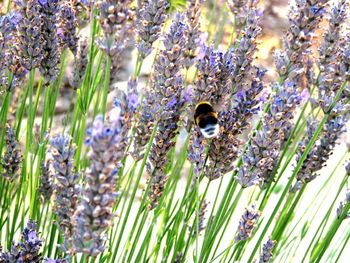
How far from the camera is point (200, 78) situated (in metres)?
1.41

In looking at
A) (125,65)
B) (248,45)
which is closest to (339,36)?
(248,45)

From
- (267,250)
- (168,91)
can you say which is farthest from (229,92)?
(267,250)

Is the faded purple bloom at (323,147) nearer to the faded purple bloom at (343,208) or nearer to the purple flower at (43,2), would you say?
the faded purple bloom at (343,208)

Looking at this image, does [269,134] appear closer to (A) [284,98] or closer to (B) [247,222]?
(A) [284,98]

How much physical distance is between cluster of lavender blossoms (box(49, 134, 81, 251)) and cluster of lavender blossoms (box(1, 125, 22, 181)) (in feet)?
2.11

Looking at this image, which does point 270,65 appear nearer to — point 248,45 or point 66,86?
point 66,86

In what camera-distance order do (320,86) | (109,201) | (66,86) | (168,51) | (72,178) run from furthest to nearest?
(66,86) → (320,86) → (168,51) → (72,178) → (109,201)

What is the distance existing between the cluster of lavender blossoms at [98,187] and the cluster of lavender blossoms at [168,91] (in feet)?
1.33

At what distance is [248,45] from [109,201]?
2.28ft

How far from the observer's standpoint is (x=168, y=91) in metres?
1.36

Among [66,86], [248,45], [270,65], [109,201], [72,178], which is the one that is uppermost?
[270,65]

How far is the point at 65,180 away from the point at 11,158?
28.1 inches

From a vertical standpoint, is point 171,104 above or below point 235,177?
above

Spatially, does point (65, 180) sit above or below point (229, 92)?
below
